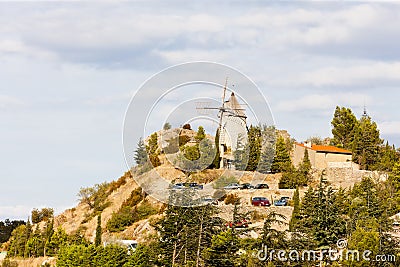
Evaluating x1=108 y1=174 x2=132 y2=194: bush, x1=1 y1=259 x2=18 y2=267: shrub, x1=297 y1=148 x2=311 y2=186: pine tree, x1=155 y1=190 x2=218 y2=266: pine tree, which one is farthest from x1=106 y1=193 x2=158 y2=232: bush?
x1=155 y1=190 x2=218 y2=266: pine tree

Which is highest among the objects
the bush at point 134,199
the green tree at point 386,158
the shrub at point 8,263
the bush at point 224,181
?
the green tree at point 386,158

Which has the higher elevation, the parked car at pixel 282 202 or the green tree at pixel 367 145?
the green tree at pixel 367 145

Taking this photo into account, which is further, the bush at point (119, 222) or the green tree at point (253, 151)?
the green tree at point (253, 151)

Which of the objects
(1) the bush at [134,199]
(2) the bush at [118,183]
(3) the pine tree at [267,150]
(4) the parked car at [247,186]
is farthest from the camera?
(2) the bush at [118,183]

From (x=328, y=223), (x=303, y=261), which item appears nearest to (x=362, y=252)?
(x=303, y=261)

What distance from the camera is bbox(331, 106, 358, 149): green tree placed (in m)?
46.6

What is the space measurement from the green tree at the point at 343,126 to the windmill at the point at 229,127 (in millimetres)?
6728

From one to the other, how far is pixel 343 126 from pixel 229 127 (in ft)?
27.7

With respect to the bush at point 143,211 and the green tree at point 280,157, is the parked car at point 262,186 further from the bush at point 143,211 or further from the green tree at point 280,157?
the bush at point 143,211

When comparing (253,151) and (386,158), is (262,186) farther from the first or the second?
(386,158)

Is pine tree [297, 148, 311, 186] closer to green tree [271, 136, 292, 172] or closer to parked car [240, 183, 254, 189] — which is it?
green tree [271, 136, 292, 172]

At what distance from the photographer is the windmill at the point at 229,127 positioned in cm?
4384

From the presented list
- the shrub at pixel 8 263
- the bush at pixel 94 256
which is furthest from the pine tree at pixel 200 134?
the bush at pixel 94 256

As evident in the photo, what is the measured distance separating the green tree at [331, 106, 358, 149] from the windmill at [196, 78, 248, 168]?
6728mm
